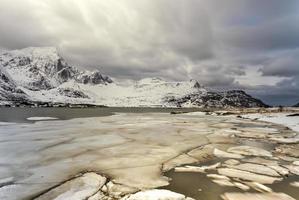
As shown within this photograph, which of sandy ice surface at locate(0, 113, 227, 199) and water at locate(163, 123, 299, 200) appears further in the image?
sandy ice surface at locate(0, 113, 227, 199)

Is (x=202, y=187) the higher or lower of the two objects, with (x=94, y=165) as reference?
lower

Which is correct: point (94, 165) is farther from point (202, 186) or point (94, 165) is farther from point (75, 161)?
point (202, 186)

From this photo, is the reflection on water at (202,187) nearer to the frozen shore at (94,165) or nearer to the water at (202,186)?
the water at (202,186)

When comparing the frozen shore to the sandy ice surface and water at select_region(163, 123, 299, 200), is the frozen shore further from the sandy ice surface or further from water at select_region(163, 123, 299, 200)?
water at select_region(163, 123, 299, 200)

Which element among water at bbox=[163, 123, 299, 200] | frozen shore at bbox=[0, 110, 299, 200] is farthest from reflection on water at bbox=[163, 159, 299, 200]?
frozen shore at bbox=[0, 110, 299, 200]

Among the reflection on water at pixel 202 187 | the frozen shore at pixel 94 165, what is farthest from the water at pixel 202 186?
the frozen shore at pixel 94 165

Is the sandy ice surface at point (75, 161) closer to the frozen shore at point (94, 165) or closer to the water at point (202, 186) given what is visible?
the frozen shore at point (94, 165)

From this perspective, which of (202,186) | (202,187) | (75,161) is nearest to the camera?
(202,187)

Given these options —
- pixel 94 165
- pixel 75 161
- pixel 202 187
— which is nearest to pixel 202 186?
pixel 202 187

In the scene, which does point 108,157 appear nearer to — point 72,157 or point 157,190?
point 72,157

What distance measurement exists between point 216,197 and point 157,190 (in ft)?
6.08

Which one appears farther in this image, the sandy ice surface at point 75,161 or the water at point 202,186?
the sandy ice surface at point 75,161

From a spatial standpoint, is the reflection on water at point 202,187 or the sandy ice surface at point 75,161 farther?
the sandy ice surface at point 75,161

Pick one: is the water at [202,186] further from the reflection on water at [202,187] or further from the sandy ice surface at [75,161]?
the sandy ice surface at [75,161]
